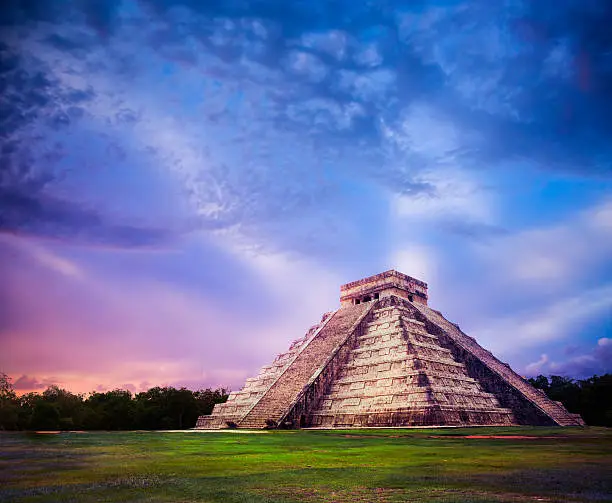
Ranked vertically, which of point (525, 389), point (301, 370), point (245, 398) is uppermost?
point (301, 370)

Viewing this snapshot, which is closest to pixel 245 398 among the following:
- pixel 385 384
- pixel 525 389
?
pixel 385 384

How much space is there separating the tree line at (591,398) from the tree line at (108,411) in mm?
35170

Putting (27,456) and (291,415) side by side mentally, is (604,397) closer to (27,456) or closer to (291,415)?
(291,415)

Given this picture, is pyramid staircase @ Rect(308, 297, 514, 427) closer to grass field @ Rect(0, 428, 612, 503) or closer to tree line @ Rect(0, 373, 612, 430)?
grass field @ Rect(0, 428, 612, 503)

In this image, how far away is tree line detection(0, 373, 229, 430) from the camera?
3950 centimetres

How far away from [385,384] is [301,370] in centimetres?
651

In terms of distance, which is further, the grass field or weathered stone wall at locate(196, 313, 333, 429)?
weathered stone wall at locate(196, 313, 333, 429)

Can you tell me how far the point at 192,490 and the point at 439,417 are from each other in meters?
17.7

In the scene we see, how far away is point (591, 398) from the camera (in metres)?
42.2

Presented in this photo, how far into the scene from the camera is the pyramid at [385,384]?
2278 centimetres

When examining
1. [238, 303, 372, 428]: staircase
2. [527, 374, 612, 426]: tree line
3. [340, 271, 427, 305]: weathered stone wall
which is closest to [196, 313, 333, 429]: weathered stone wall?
[238, 303, 372, 428]: staircase

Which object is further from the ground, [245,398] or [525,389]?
[525,389]

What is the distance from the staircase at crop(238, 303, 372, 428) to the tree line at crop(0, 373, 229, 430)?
17685 millimetres

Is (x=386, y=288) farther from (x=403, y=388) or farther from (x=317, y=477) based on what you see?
(x=317, y=477)
